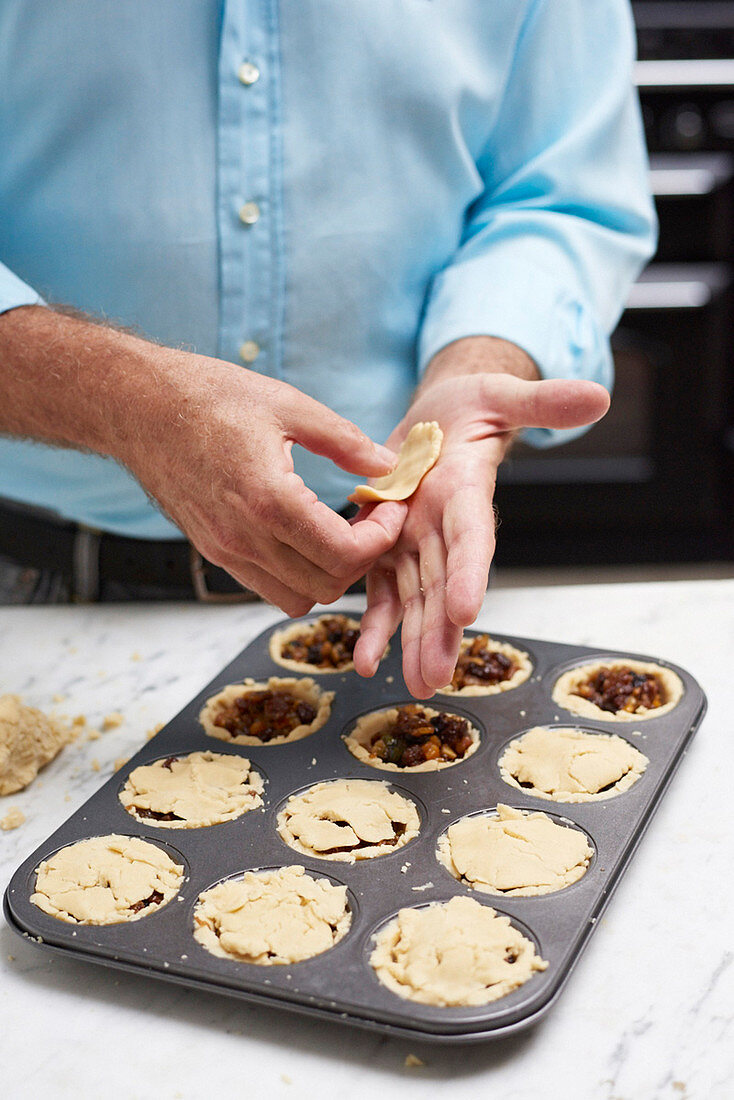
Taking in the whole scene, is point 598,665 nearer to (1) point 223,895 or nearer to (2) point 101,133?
(1) point 223,895

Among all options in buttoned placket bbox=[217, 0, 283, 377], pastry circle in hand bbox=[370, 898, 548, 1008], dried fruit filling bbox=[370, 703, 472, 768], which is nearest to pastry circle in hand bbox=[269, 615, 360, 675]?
dried fruit filling bbox=[370, 703, 472, 768]

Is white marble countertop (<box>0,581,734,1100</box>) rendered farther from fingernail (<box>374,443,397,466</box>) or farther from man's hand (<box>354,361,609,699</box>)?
fingernail (<box>374,443,397,466</box>)

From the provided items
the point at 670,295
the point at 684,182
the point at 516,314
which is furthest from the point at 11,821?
the point at 684,182

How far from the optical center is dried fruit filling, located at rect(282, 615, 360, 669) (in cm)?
172

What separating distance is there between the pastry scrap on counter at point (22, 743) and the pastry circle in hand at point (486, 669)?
59cm

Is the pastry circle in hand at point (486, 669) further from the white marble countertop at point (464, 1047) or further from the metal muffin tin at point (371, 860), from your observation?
the white marble countertop at point (464, 1047)

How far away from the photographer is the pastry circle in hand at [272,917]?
3.54 feet

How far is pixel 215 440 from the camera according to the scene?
130 cm

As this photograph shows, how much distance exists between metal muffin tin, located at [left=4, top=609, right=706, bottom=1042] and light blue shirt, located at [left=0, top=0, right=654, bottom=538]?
56 cm

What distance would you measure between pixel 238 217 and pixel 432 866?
1086mm

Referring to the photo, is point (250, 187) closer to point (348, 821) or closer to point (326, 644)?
point (326, 644)

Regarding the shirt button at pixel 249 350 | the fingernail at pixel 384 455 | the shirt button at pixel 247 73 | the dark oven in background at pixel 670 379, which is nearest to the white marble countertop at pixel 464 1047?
the fingernail at pixel 384 455

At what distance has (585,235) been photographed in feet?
6.47

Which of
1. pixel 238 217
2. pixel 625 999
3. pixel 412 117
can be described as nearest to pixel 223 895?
pixel 625 999
